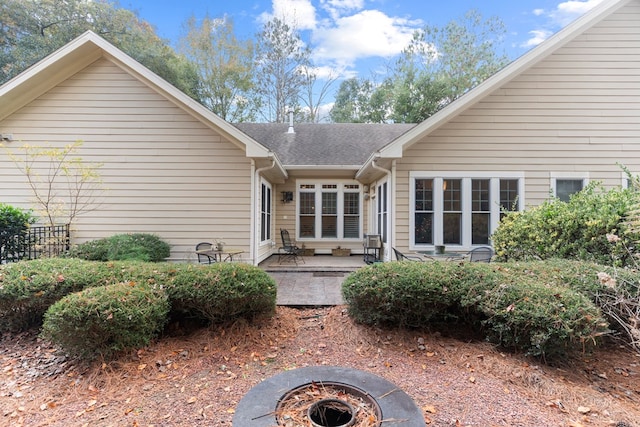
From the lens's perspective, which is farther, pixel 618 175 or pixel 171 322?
pixel 618 175

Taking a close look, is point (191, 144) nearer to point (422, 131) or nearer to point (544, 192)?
point (422, 131)

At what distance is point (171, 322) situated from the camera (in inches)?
142

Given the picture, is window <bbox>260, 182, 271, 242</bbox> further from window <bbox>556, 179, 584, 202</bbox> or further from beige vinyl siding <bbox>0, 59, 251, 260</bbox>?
window <bbox>556, 179, 584, 202</bbox>

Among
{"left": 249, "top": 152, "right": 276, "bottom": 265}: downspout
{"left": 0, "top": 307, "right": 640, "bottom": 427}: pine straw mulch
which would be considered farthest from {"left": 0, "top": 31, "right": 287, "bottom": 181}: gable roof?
{"left": 0, "top": 307, "right": 640, "bottom": 427}: pine straw mulch

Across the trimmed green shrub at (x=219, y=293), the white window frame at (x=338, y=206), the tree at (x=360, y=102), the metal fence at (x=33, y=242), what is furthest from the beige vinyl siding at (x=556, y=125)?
the tree at (x=360, y=102)

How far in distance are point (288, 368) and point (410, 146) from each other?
5.62 m

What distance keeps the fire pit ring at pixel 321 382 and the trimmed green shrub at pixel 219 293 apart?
1.10 metres

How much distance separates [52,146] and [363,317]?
7.86 meters

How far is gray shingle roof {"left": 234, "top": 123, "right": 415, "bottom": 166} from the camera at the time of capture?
9.59 m

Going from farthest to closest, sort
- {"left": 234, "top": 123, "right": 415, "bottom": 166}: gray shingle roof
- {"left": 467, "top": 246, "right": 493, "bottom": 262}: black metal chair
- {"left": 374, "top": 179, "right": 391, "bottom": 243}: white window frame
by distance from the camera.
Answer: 1. {"left": 234, "top": 123, "right": 415, "bottom": 166}: gray shingle roof
2. {"left": 374, "top": 179, "right": 391, "bottom": 243}: white window frame
3. {"left": 467, "top": 246, "right": 493, "bottom": 262}: black metal chair

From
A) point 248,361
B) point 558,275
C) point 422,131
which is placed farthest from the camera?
point 422,131

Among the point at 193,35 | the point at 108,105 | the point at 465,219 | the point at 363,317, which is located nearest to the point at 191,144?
the point at 108,105

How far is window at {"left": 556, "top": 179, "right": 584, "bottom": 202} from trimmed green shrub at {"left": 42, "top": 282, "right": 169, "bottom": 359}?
834 cm

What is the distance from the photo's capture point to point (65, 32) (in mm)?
15133
